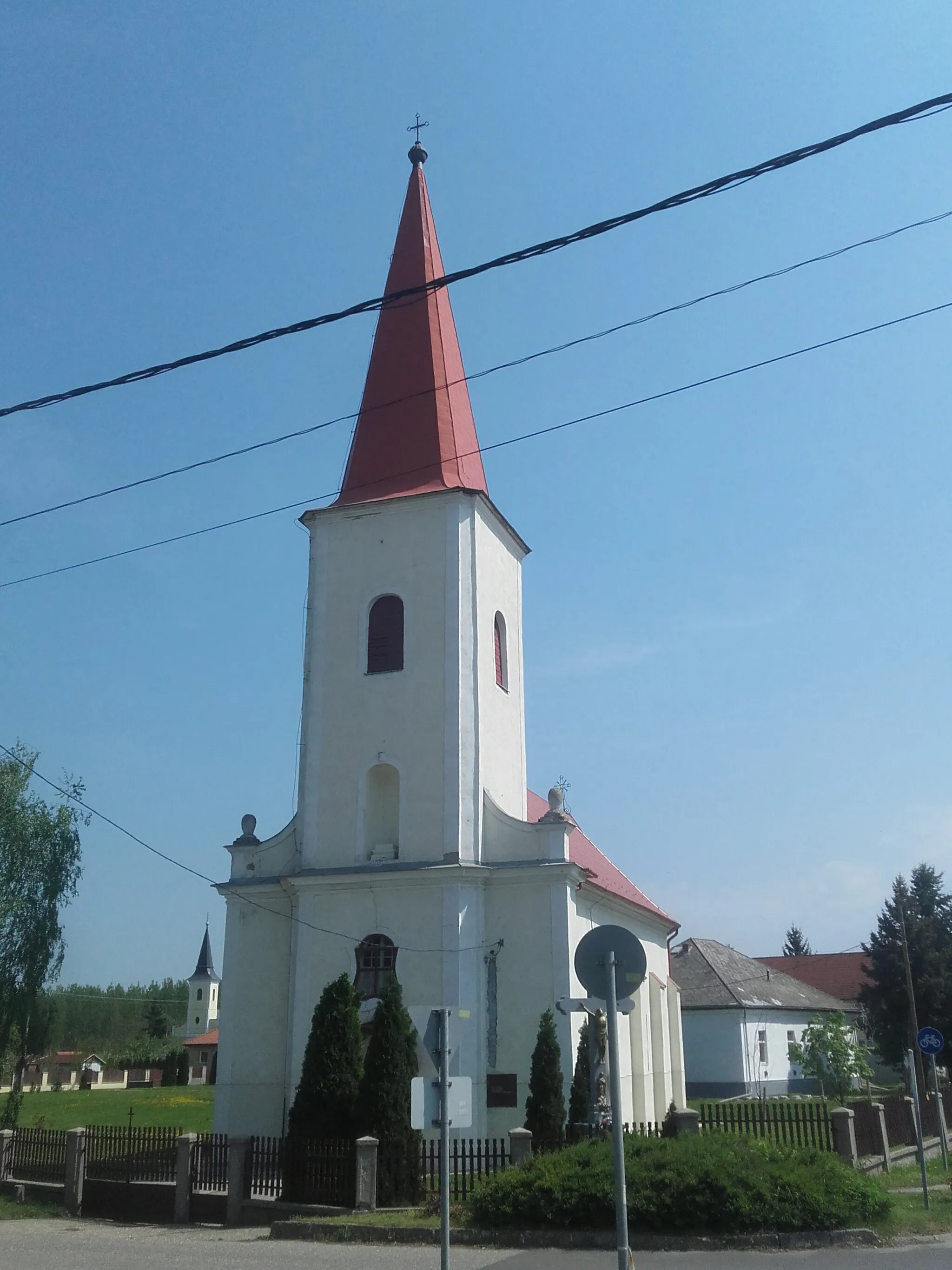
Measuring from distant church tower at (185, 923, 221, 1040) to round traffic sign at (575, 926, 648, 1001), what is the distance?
102m

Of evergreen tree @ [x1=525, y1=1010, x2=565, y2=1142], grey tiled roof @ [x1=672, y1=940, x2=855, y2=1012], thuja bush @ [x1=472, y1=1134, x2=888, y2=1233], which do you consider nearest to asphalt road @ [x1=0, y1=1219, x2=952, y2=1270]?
thuja bush @ [x1=472, y1=1134, x2=888, y2=1233]

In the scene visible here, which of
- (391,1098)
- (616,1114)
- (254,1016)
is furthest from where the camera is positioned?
(254,1016)

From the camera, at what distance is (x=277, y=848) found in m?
22.0

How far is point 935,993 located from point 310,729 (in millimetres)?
34045

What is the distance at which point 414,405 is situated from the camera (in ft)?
77.4

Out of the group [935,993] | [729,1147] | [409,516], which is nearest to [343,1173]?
[729,1147]

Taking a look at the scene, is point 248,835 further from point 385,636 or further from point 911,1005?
point 911,1005

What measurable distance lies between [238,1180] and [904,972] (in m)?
37.3

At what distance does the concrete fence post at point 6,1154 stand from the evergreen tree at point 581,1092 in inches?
372

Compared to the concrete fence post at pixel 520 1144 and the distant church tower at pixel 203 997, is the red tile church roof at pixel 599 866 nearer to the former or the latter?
the concrete fence post at pixel 520 1144

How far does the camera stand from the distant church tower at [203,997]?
340ft

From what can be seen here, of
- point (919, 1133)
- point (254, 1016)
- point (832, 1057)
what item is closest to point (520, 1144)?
point (919, 1133)

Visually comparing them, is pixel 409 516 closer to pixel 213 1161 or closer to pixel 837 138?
pixel 213 1161

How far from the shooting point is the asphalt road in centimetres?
1094
